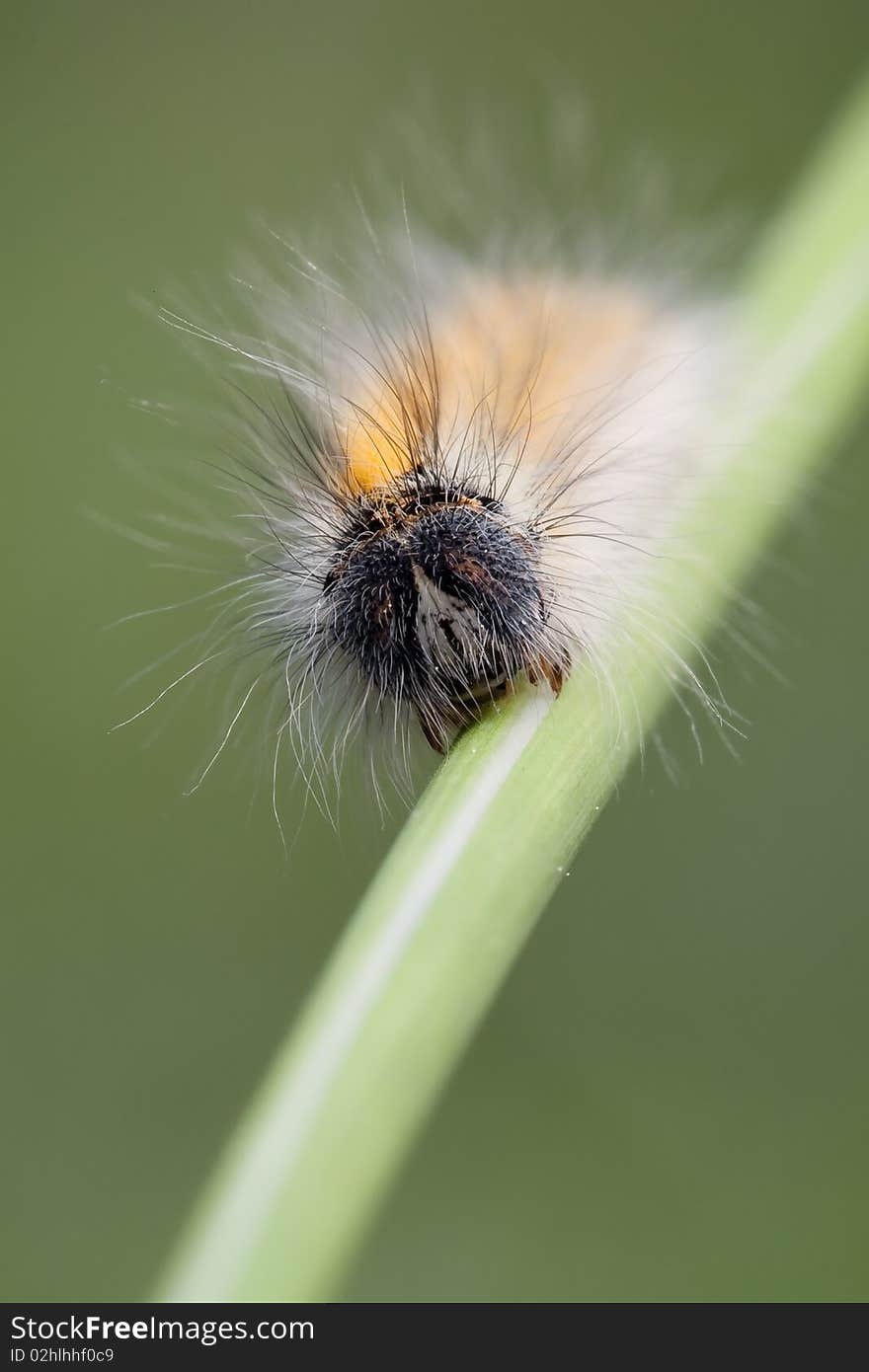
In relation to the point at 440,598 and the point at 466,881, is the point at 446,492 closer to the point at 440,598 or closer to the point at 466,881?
the point at 440,598

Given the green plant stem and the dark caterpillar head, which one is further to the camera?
the dark caterpillar head

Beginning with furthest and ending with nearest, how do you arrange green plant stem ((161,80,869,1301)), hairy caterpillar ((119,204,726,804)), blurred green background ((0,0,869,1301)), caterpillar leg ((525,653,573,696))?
blurred green background ((0,0,869,1301))
hairy caterpillar ((119,204,726,804))
caterpillar leg ((525,653,573,696))
green plant stem ((161,80,869,1301))

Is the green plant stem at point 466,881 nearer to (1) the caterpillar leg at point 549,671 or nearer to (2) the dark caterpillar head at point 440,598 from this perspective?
(1) the caterpillar leg at point 549,671

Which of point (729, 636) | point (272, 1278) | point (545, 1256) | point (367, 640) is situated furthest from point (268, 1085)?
point (545, 1256)

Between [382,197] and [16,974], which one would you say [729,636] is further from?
[16,974]

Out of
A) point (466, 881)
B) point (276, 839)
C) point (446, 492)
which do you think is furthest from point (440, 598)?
point (276, 839)

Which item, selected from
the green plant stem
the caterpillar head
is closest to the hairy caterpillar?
the caterpillar head

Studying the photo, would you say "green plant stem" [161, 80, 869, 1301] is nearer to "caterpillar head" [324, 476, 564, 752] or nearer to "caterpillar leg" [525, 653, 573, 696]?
"caterpillar leg" [525, 653, 573, 696]
